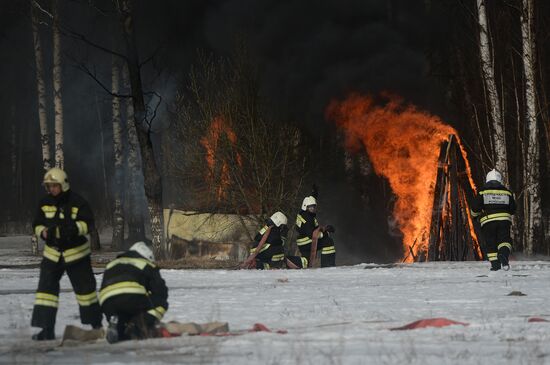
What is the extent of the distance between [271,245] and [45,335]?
375 inches

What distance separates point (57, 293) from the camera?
8930 mm

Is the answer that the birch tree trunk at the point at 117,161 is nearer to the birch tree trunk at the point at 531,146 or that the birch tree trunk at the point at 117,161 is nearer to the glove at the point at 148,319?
the birch tree trunk at the point at 531,146

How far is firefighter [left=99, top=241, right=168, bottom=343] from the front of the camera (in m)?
8.09

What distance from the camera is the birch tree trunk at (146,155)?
22.4m

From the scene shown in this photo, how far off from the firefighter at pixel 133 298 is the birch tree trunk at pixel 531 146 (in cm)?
1397

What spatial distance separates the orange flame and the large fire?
3.38 meters

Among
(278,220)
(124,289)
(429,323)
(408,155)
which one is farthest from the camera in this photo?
(408,155)

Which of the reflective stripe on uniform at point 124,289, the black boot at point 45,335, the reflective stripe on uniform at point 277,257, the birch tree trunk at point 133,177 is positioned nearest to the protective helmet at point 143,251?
the reflective stripe on uniform at point 124,289

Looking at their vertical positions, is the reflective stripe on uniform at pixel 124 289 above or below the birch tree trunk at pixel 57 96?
below

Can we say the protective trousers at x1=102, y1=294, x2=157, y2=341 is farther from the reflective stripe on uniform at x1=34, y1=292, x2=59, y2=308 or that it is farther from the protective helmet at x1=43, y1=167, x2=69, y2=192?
the protective helmet at x1=43, y1=167, x2=69, y2=192

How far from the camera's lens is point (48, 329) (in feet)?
28.0

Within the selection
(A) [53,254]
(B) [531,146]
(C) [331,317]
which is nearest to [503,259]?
(B) [531,146]

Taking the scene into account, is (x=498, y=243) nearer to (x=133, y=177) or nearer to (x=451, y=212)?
(x=451, y=212)

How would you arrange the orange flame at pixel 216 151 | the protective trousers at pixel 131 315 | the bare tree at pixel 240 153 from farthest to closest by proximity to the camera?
1. the orange flame at pixel 216 151
2. the bare tree at pixel 240 153
3. the protective trousers at pixel 131 315
